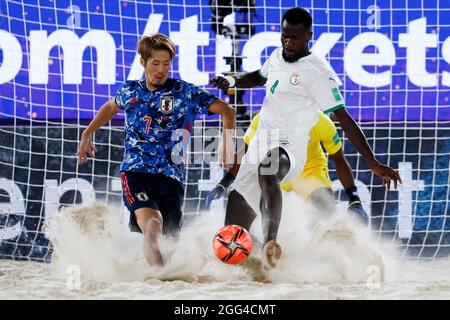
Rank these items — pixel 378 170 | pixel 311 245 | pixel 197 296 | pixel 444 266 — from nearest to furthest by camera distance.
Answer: pixel 197 296, pixel 378 170, pixel 311 245, pixel 444 266

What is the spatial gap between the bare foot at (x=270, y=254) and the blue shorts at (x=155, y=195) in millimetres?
841

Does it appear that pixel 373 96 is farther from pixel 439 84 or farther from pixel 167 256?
pixel 167 256

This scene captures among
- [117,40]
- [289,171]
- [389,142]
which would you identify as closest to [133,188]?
[289,171]

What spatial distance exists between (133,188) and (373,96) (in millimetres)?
3700

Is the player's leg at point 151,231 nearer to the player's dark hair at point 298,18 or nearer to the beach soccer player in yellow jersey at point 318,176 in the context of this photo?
the beach soccer player in yellow jersey at point 318,176

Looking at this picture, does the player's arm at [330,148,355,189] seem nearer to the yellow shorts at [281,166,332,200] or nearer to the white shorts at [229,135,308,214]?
the yellow shorts at [281,166,332,200]

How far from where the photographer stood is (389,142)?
9289mm

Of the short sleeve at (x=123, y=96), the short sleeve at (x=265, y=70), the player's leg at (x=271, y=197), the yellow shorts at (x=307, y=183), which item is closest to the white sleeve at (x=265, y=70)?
the short sleeve at (x=265, y=70)

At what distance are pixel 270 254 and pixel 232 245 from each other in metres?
0.30

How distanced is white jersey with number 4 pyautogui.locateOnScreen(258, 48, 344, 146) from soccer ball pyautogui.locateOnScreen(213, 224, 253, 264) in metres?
0.77

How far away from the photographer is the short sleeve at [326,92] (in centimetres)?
641

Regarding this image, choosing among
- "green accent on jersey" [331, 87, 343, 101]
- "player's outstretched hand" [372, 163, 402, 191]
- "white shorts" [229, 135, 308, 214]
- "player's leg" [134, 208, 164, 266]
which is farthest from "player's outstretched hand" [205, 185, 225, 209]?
"player's outstretched hand" [372, 163, 402, 191]

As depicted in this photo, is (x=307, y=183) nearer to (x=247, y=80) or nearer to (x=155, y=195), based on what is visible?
(x=247, y=80)

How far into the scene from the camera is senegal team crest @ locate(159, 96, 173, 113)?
649 centimetres
